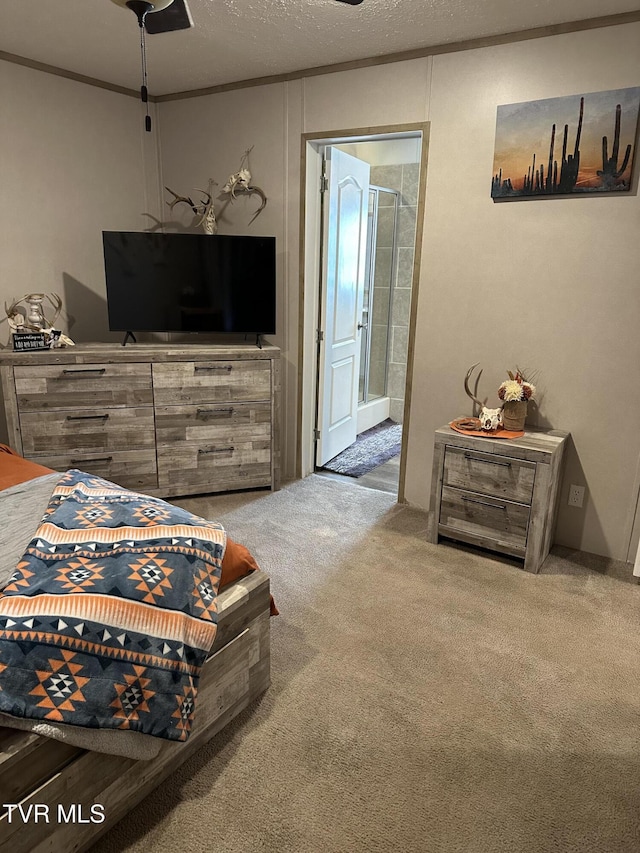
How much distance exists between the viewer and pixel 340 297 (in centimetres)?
436

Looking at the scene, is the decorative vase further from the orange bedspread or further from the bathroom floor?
the orange bedspread

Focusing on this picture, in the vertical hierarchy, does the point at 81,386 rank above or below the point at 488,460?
above

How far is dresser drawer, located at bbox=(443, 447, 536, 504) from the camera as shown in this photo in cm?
291

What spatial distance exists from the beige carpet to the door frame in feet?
3.67

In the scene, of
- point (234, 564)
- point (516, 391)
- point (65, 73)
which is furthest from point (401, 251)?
point (234, 564)

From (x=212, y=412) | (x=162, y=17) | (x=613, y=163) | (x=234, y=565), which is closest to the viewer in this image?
(x=234, y=565)

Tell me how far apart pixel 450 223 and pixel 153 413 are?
2.02 m

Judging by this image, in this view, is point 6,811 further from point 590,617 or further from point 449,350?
point 449,350

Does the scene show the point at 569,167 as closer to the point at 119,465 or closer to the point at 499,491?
the point at 499,491

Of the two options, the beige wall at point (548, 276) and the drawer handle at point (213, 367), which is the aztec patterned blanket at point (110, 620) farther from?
the beige wall at point (548, 276)

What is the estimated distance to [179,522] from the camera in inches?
72.3

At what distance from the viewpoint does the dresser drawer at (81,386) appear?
3.28 meters

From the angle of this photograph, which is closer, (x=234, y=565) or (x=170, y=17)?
(x=234, y=565)

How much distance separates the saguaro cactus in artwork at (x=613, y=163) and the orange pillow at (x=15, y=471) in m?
2.79
